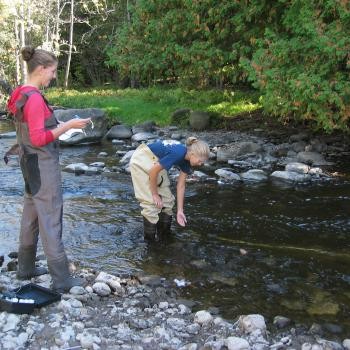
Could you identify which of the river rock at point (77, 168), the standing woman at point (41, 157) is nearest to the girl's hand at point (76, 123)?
the standing woman at point (41, 157)

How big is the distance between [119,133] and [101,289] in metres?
11.5

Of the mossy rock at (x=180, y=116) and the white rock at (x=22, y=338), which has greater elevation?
the white rock at (x=22, y=338)

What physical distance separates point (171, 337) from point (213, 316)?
24.8 inches

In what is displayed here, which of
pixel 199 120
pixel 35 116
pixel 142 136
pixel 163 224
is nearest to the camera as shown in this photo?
pixel 35 116

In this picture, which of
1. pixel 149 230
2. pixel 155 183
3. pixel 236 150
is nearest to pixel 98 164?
pixel 236 150

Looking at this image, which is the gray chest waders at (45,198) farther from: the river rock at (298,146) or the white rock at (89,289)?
the river rock at (298,146)

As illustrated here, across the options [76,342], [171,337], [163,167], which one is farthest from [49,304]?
[163,167]

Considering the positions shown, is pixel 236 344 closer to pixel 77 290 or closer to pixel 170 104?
pixel 77 290

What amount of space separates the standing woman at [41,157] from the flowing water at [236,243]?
1.15m

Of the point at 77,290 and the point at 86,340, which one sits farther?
the point at 77,290

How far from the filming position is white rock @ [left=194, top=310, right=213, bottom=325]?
4.43 meters

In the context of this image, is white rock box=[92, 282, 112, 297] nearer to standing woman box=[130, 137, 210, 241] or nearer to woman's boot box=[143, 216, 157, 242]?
standing woman box=[130, 137, 210, 241]

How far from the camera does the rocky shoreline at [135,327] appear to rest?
3.95 meters

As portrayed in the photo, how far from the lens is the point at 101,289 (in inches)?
193
